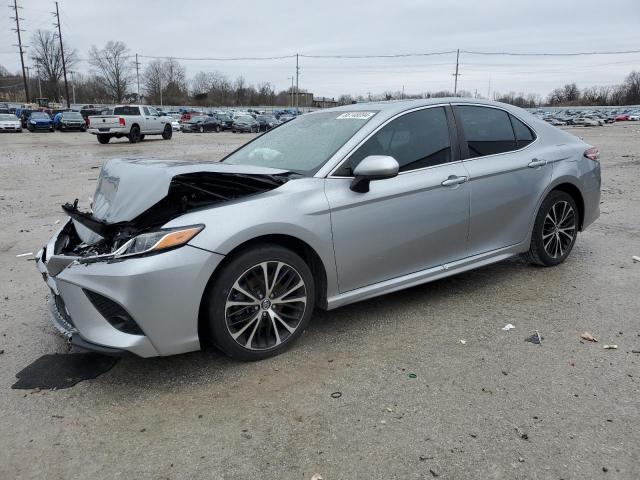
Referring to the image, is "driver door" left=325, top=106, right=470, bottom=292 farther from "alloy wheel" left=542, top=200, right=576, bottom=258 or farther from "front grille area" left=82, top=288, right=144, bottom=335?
"front grille area" left=82, top=288, right=144, bottom=335

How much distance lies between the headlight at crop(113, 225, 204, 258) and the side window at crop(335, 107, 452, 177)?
1276 millimetres

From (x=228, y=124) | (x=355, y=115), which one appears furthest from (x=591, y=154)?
(x=228, y=124)

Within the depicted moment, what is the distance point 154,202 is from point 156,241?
0.92 feet

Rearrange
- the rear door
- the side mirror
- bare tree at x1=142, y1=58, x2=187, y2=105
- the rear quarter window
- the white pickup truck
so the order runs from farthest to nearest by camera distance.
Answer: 1. bare tree at x1=142, y1=58, x2=187, y2=105
2. the rear quarter window
3. the white pickup truck
4. the rear door
5. the side mirror

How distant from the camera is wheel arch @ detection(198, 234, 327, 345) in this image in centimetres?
314

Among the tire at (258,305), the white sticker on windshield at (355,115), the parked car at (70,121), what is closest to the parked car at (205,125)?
the parked car at (70,121)

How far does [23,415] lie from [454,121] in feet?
12.1

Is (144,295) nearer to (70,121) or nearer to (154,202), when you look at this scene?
(154,202)

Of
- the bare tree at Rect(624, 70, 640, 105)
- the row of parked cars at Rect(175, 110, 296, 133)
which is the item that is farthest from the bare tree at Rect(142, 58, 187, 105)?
the bare tree at Rect(624, 70, 640, 105)

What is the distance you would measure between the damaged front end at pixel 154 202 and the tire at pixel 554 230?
267cm

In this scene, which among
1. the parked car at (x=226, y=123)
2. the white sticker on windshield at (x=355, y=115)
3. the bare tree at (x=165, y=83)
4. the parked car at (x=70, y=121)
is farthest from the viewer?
the bare tree at (x=165, y=83)

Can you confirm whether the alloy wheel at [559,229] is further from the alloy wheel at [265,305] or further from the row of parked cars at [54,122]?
the row of parked cars at [54,122]

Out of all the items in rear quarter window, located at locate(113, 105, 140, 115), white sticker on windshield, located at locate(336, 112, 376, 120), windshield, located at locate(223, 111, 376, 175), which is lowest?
windshield, located at locate(223, 111, 376, 175)

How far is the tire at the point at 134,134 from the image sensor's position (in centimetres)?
2753
